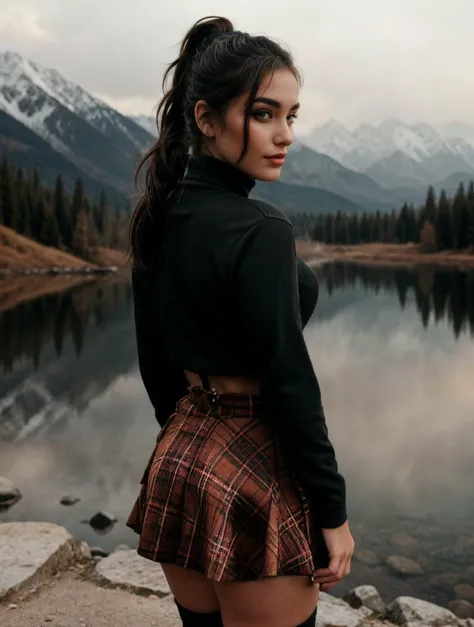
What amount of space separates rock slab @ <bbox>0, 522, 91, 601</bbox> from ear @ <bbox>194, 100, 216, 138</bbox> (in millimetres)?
4753

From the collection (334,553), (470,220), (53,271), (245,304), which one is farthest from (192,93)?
(470,220)

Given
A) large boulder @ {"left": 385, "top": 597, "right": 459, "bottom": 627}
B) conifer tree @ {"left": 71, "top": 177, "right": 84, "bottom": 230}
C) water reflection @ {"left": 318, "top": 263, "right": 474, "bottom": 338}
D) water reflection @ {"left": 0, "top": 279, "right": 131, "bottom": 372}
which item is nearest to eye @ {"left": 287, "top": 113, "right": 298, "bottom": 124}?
large boulder @ {"left": 385, "top": 597, "right": 459, "bottom": 627}

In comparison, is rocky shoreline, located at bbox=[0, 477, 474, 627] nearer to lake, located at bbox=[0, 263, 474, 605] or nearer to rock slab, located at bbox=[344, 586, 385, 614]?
rock slab, located at bbox=[344, 586, 385, 614]

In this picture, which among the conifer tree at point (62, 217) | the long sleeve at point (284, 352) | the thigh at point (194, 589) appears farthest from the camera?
the conifer tree at point (62, 217)

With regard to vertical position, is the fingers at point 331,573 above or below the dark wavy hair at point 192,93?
below

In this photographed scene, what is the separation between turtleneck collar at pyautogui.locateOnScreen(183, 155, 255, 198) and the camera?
2.02 m

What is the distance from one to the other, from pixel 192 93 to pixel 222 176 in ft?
1.00

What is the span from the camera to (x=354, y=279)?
66.6m

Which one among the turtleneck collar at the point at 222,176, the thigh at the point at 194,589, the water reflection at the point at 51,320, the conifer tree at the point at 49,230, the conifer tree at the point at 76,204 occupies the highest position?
the conifer tree at the point at 76,204

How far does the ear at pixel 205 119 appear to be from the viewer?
201cm

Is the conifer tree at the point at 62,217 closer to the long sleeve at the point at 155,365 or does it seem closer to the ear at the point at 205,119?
the long sleeve at the point at 155,365

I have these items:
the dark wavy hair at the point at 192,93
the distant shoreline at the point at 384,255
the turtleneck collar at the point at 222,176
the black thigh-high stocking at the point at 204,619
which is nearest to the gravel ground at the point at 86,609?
the black thigh-high stocking at the point at 204,619

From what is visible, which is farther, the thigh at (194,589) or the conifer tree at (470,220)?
the conifer tree at (470,220)

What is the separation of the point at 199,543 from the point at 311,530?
15.1 inches
